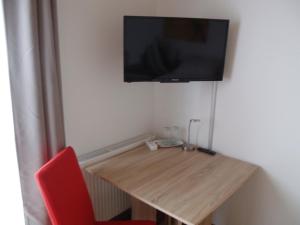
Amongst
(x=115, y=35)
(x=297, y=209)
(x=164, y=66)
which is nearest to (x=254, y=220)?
(x=297, y=209)

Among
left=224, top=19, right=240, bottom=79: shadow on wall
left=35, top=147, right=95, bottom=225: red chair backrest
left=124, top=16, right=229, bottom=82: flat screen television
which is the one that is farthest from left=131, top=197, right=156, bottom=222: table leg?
left=224, top=19, right=240, bottom=79: shadow on wall

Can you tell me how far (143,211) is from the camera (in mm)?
1930

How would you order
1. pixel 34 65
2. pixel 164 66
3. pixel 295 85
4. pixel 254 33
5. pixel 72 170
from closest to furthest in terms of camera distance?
pixel 34 65 < pixel 72 170 < pixel 295 85 < pixel 254 33 < pixel 164 66

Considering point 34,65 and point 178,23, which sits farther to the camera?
point 178,23

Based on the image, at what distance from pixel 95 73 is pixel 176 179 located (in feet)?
3.09

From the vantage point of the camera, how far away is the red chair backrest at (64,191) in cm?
119

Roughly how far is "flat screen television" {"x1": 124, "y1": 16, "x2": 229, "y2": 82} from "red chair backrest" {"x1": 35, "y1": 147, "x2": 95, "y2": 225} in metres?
0.75

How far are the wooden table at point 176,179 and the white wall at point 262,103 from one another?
171 millimetres

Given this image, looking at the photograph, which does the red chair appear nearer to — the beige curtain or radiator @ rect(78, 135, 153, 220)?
the beige curtain

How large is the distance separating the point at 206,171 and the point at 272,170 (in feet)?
1.56

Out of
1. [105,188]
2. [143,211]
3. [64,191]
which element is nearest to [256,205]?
[143,211]

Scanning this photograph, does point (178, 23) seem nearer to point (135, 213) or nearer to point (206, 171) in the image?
point (206, 171)

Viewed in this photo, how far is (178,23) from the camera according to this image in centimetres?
181

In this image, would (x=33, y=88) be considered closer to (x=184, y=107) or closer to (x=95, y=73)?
(x=95, y=73)
